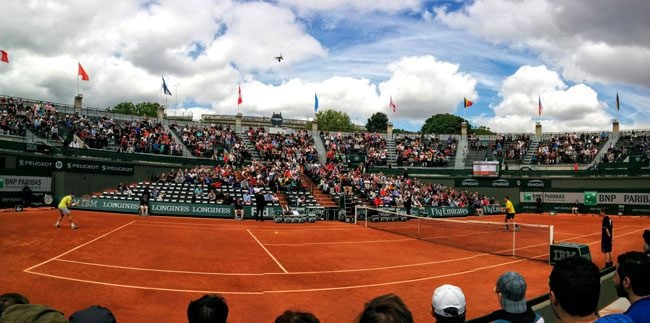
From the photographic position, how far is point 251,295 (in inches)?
475

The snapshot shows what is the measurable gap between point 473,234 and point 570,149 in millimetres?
31387

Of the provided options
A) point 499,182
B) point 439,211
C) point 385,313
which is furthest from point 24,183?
point 499,182

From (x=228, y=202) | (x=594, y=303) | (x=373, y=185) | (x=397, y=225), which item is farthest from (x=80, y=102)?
(x=594, y=303)

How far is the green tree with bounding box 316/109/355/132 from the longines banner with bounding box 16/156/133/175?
88607mm

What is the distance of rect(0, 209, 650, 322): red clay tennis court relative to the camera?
36.6 feet

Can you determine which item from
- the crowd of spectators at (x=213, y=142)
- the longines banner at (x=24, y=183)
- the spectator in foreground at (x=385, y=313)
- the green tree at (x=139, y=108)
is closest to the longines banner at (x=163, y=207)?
the longines banner at (x=24, y=183)

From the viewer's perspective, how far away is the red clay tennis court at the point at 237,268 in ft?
36.6

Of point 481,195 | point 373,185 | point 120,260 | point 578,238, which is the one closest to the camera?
point 120,260

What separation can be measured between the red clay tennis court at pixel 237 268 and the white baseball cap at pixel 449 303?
675 centimetres

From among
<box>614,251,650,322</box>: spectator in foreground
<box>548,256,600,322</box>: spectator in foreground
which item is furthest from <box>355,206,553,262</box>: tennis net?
<box>548,256,600,322</box>: spectator in foreground

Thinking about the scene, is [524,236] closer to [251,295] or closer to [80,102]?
[251,295]

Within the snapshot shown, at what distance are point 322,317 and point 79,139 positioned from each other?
3182cm

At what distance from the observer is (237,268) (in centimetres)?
1517

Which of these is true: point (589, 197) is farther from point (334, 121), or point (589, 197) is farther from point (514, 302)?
point (334, 121)
